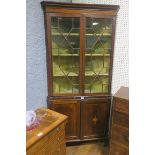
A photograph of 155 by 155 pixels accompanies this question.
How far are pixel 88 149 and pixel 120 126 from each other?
31.2 inches

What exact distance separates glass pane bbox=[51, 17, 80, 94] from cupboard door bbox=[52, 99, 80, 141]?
0.15m

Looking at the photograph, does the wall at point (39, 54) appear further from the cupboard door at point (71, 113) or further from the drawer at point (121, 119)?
the drawer at point (121, 119)

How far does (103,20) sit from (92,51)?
41cm

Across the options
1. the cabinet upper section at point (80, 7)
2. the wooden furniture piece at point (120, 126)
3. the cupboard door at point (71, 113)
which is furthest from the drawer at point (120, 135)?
the cabinet upper section at point (80, 7)

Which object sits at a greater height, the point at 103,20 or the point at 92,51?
the point at 103,20

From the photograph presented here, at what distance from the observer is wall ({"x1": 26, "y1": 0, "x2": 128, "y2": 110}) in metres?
2.41

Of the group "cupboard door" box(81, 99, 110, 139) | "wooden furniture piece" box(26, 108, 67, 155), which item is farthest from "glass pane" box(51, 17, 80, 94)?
"wooden furniture piece" box(26, 108, 67, 155)

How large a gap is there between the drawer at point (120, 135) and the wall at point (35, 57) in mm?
951

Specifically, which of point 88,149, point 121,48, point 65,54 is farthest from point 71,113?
point 121,48

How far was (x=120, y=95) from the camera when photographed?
2215mm
